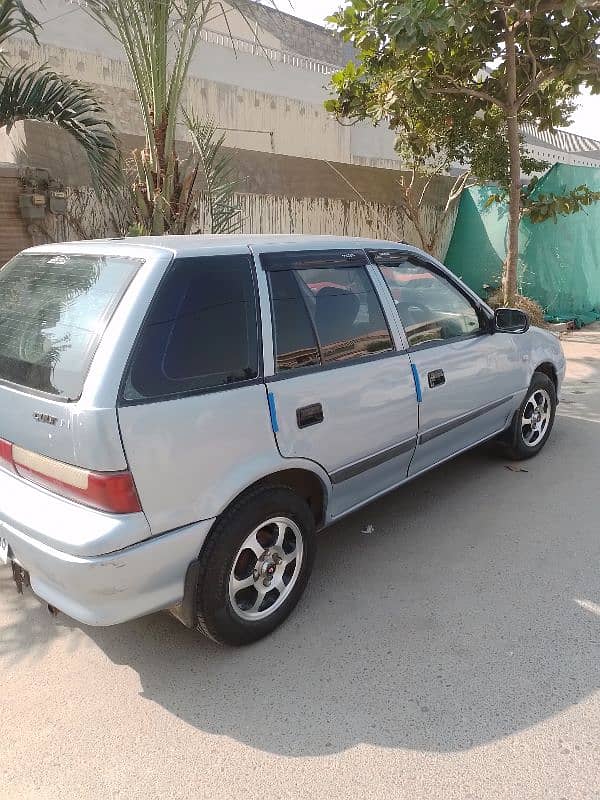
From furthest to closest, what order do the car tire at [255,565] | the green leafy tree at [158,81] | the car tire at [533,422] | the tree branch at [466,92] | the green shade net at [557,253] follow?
the green shade net at [557,253] < the tree branch at [466,92] < the green leafy tree at [158,81] < the car tire at [533,422] < the car tire at [255,565]

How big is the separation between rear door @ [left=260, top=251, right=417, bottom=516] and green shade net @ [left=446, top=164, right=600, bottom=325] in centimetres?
748

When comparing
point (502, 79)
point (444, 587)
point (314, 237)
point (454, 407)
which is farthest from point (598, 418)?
point (502, 79)

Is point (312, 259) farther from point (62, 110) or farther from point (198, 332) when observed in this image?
point (62, 110)

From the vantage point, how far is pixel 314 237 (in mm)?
3068

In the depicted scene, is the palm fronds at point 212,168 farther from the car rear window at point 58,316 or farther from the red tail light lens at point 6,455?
the red tail light lens at point 6,455

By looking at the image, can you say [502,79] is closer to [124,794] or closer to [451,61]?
[451,61]

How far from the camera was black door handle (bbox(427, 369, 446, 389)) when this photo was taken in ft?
10.7

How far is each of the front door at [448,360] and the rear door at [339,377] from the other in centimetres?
17

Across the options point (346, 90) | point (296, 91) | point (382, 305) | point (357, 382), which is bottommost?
point (357, 382)

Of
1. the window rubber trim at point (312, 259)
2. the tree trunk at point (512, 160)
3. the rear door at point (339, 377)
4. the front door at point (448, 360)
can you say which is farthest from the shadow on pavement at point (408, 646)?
the tree trunk at point (512, 160)

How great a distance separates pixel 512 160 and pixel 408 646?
7.16 m

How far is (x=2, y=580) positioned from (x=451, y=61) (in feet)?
24.2

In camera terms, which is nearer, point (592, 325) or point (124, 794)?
point (124, 794)

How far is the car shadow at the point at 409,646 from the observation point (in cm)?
217
